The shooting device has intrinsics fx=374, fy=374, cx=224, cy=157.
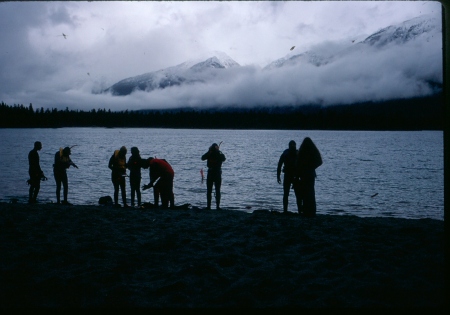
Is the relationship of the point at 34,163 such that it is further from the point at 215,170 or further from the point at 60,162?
the point at 215,170

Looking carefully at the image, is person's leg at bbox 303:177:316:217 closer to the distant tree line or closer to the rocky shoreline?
the rocky shoreline

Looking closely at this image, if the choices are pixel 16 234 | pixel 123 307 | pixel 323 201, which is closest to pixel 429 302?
pixel 123 307

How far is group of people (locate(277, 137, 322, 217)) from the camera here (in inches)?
384

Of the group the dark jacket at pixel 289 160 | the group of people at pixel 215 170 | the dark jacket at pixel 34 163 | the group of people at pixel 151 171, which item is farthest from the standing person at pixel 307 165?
the dark jacket at pixel 34 163

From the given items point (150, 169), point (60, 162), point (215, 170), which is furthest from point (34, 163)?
point (215, 170)

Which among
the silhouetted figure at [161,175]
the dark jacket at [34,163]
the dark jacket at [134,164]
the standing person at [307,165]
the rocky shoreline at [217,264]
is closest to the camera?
the rocky shoreline at [217,264]

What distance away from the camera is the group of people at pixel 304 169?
975cm

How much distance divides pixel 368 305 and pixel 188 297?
208 centimetres

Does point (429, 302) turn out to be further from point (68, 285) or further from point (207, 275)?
point (68, 285)

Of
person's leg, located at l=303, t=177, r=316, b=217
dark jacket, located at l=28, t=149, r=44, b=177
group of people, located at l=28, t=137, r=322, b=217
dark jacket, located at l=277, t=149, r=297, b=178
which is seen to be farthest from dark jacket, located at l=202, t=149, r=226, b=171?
dark jacket, located at l=28, t=149, r=44, b=177

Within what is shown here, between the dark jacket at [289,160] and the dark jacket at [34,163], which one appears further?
the dark jacket at [34,163]

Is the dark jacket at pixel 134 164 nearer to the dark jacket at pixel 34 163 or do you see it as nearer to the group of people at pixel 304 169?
the dark jacket at pixel 34 163

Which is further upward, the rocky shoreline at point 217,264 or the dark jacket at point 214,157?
the dark jacket at point 214,157

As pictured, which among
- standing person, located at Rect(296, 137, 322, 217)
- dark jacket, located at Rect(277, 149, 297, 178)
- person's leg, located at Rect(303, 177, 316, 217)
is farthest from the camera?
dark jacket, located at Rect(277, 149, 297, 178)
